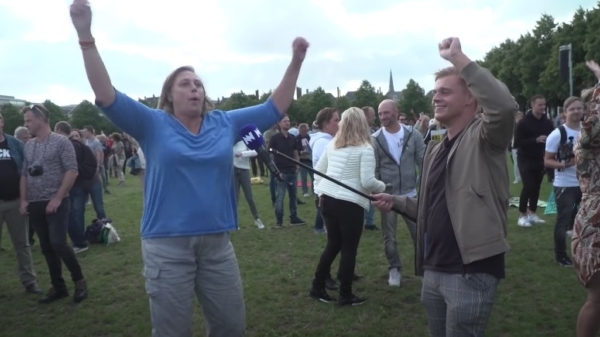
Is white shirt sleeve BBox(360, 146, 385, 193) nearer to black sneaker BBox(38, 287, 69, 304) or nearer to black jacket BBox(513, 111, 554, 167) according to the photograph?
black sneaker BBox(38, 287, 69, 304)

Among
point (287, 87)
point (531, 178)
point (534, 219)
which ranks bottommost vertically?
point (534, 219)

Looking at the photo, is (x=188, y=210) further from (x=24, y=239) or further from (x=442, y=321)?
(x=24, y=239)

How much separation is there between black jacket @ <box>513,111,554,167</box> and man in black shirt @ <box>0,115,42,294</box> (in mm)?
7111

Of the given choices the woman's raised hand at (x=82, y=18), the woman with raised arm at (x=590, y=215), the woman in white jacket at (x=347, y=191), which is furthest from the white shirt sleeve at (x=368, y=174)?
the woman's raised hand at (x=82, y=18)

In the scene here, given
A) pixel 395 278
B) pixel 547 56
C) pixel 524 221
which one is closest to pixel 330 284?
pixel 395 278

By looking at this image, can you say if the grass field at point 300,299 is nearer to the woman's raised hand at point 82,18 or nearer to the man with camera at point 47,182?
the man with camera at point 47,182

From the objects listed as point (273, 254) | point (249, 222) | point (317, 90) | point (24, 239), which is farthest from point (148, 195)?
point (317, 90)

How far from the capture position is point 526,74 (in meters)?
58.7

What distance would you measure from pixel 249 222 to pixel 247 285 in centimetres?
452

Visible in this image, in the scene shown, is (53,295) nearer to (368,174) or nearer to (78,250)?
(78,250)

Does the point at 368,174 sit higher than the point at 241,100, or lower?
lower

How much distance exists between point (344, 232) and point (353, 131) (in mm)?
1034

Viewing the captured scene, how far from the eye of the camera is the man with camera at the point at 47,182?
19.5 feet

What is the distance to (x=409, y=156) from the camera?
6246 mm
